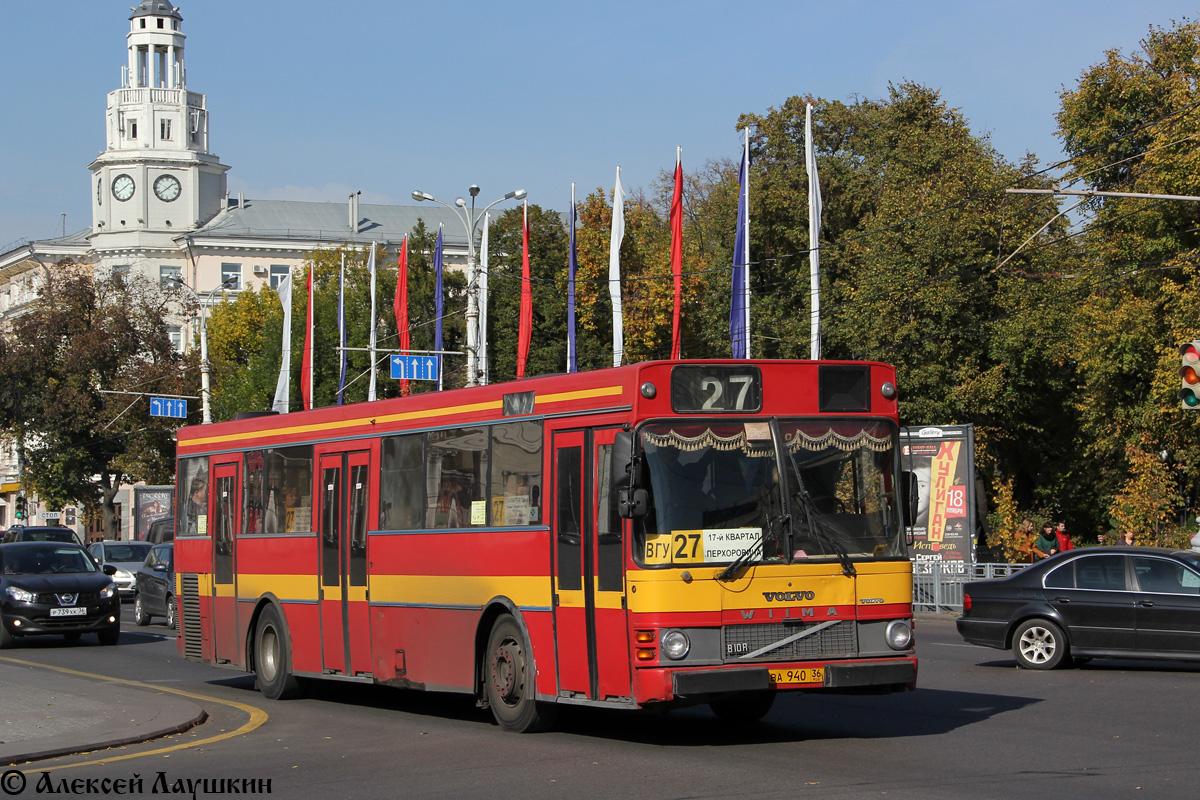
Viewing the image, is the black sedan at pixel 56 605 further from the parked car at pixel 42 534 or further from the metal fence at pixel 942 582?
the metal fence at pixel 942 582

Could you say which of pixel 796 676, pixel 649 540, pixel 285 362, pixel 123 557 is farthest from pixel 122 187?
pixel 796 676

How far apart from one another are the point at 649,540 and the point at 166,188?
343 feet

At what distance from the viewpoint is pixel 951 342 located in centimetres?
4250

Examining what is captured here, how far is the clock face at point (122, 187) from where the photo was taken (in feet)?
356

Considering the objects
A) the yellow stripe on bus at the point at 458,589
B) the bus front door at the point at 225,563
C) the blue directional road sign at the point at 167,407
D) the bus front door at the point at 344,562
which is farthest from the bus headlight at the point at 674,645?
the blue directional road sign at the point at 167,407

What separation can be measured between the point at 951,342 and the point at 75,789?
3545 centimetres

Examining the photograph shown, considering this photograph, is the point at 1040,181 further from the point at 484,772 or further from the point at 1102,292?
the point at 484,772

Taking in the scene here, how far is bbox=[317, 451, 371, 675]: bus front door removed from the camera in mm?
15156

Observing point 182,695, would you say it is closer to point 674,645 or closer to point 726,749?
point 726,749

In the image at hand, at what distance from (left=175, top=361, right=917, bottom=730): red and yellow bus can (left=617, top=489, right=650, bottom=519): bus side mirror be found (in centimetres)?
2

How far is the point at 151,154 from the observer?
108 meters

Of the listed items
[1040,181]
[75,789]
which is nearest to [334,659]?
[75,789]

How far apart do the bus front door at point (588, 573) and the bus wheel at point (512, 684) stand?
1.80 feet

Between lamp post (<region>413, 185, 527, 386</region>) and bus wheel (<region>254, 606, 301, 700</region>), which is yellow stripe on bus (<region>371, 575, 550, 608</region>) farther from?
lamp post (<region>413, 185, 527, 386</region>)
